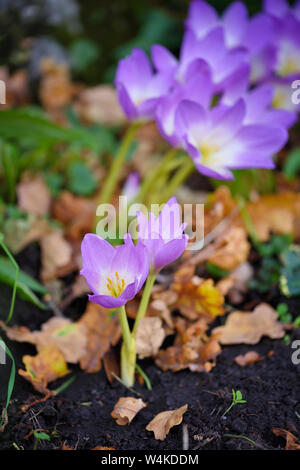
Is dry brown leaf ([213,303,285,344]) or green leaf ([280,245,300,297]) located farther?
green leaf ([280,245,300,297])

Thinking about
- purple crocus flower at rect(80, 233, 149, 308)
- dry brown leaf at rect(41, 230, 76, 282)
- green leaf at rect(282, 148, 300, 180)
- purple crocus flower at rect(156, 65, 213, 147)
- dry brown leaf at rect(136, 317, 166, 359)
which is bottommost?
dry brown leaf at rect(136, 317, 166, 359)

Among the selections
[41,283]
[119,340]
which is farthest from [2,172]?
[119,340]

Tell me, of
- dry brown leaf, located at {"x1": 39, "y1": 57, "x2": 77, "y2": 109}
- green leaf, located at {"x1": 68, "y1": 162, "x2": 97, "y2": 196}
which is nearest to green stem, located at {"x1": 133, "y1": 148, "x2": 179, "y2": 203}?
green leaf, located at {"x1": 68, "y1": 162, "x2": 97, "y2": 196}

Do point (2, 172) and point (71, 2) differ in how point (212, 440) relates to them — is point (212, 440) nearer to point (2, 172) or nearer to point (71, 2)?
point (2, 172)

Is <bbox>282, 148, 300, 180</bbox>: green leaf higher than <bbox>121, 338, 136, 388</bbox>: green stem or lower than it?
higher

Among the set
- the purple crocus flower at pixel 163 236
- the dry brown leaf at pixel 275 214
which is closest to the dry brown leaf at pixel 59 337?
the purple crocus flower at pixel 163 236

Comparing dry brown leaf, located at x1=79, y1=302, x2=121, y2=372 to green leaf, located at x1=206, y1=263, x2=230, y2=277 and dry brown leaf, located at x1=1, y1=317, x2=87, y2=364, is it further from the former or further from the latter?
green leaf, located at x1=206, y1=263, x2=230, y2=277

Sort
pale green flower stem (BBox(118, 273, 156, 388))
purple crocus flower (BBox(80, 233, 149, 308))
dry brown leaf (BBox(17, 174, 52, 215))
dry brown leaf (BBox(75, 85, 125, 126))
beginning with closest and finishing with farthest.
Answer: purple crocus flower (BBox(80, 233, 149, 308)) → pale green flower stem (BBox(118, 273, 156, 388)) → dry brown leaf (BBox(17, 174, 52, 215)) → dry brown leaf (BBox(75, 85, 125, 126))

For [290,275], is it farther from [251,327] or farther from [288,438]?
[288,438]
